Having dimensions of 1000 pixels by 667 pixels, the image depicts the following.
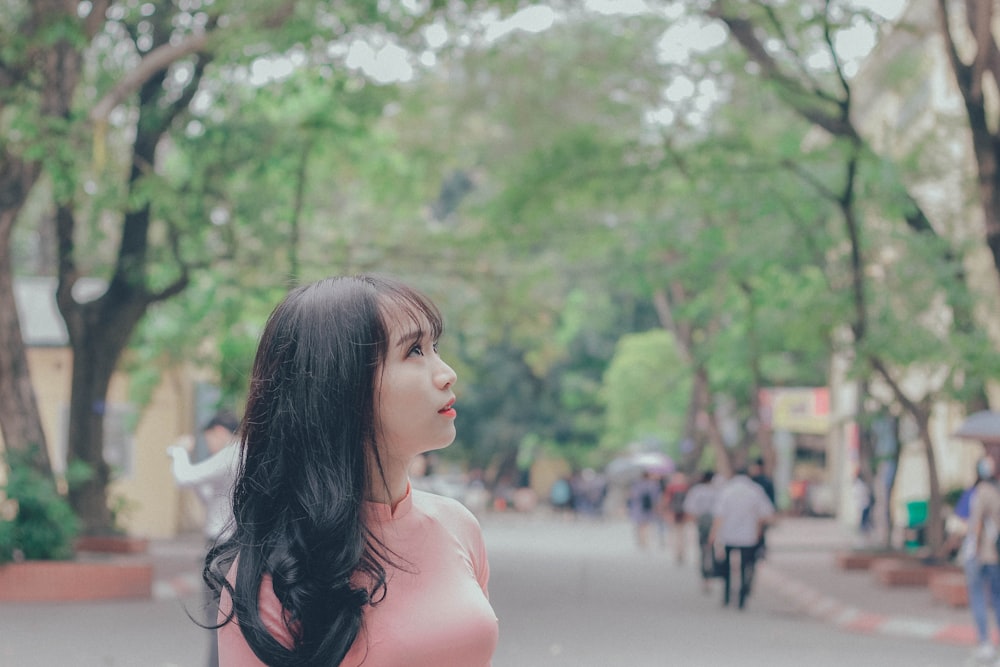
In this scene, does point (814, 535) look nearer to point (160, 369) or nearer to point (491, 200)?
point (160, 369)

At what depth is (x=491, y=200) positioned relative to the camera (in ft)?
74.5

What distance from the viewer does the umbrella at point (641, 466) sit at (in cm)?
4406

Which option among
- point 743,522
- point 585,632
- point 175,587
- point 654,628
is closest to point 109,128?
point 175,587

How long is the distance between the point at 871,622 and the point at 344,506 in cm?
1490

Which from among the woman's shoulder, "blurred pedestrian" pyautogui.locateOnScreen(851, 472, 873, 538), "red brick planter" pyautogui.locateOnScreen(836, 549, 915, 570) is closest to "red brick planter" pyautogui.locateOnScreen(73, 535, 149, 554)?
"red brick planter" pyautogui.locateOnScreen(836, 549, 915, 570)

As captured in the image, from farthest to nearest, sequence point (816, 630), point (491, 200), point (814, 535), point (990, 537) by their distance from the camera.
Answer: point (814, 535) → point (491, 200) → point (816, 630) → point (990, 537)

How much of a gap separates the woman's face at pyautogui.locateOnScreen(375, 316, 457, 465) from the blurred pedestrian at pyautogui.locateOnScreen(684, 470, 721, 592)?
17.1 m

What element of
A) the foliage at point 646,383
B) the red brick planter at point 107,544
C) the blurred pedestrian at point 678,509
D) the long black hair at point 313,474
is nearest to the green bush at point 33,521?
the red brick planter at point 107,544

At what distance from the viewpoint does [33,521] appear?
56.9 ft

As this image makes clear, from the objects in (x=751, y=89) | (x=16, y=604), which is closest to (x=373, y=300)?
(x=16, y=604)

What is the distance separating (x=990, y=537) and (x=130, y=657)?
6.41m

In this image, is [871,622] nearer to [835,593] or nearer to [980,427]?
[980,427]

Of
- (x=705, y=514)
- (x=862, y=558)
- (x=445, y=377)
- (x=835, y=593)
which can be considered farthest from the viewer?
(x=862, y=558)

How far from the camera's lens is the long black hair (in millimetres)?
2395
